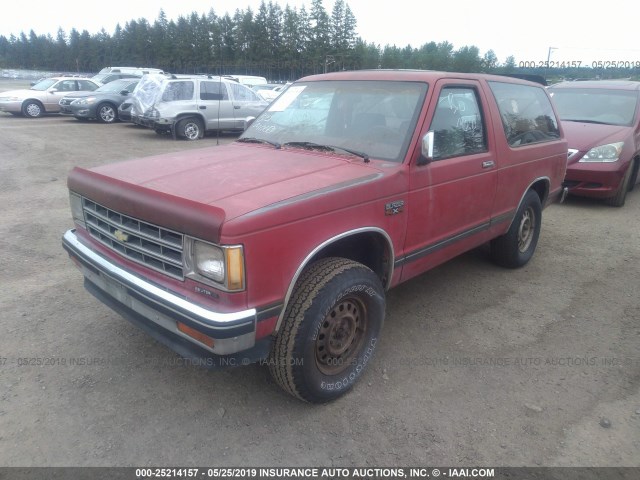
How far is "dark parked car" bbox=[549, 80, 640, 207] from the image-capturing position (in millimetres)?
7105

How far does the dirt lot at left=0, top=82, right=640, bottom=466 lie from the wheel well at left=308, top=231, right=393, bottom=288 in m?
0.66

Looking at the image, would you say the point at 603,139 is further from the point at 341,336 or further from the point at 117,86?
the point at 117,86

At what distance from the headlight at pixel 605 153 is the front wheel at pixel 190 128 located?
1000cm

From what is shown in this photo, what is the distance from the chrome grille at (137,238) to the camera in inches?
96.6

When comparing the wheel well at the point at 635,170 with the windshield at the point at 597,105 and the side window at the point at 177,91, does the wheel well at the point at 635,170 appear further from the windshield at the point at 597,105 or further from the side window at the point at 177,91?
the side window at the point at 177,91

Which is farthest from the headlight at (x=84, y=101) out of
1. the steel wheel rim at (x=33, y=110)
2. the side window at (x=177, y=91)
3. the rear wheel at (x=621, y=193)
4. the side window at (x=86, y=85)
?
the rear wheel at (x=621, y=193)

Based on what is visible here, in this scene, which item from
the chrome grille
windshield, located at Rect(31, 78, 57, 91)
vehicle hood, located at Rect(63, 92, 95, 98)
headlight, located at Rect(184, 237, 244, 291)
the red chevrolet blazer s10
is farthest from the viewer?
windshield, located at Rect(31, 78, 57, 91)

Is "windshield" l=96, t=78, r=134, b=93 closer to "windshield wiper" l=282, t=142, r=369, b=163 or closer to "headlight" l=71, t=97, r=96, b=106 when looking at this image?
"headlight" l=71, t=97, r=96, b=106

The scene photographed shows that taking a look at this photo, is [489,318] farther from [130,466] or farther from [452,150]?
[130,466]

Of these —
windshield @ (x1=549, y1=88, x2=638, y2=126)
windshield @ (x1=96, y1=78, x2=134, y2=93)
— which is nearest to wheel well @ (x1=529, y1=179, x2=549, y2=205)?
windshield @ (x1=549, y1=88, x2=638, y2=126)

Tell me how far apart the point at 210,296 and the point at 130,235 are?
72 cm

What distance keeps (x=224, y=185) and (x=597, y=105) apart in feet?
26.0

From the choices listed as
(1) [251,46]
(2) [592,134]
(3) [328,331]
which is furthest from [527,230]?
(1) [251,46]

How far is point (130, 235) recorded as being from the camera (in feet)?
8.84
